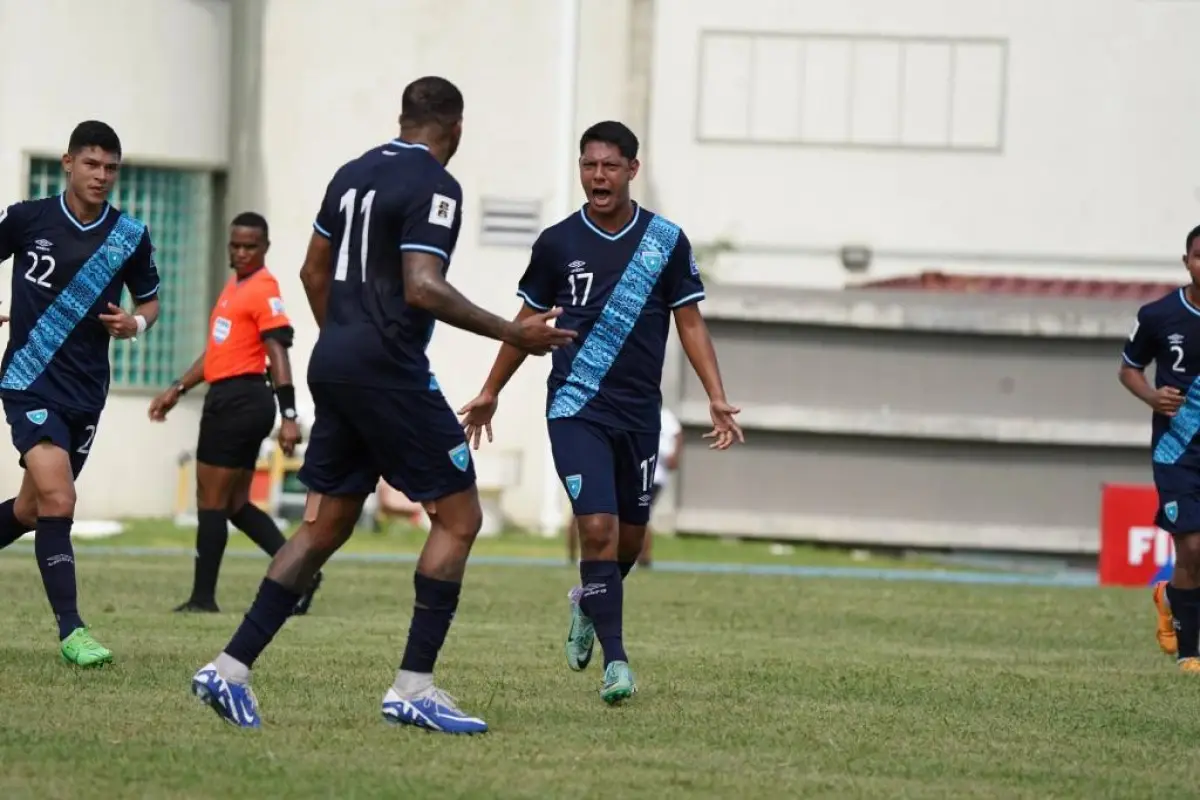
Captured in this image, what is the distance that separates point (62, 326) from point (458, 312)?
3.41 meters

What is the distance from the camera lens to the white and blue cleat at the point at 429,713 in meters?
8.45

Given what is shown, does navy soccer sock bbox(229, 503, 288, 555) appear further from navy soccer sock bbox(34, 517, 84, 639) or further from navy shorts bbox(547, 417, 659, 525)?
navy shorts bbox(547, 417, 659, 525)

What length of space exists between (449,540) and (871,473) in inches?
782

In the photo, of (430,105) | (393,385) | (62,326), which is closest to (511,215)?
(62,326)

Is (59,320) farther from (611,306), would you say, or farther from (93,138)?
(611,306)

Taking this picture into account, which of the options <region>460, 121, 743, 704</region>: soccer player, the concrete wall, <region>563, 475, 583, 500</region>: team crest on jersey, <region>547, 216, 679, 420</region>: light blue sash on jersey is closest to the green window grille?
the concrete wall

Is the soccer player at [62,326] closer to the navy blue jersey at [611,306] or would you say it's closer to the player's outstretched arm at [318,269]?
the navy blue jersey at [611,306]

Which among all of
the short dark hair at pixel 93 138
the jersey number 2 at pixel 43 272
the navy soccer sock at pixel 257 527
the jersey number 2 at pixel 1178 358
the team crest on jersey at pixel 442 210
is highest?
the short dark hair at pixel 93 138

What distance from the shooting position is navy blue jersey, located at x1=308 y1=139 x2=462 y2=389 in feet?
26.8

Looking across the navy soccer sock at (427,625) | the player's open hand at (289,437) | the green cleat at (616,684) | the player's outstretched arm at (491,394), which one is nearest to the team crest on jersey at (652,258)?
the player's outstretched arm at (491,394)

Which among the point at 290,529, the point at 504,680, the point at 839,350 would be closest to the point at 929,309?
the point at 839,350

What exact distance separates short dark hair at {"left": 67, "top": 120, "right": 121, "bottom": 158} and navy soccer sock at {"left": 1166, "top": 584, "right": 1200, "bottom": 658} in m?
5.83

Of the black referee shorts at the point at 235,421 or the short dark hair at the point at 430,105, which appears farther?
the black referee shorts at the point at 235,421

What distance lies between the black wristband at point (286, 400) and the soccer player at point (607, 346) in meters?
3.89
